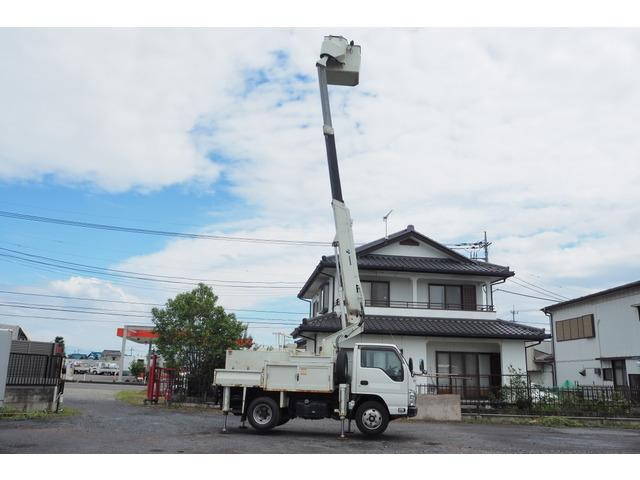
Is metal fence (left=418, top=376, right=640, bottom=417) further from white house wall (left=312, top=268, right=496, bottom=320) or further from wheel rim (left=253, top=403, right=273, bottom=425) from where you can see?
wheel rim (left=253, top=403, right=273, bottom=425)

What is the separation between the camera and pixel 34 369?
54.9 ft

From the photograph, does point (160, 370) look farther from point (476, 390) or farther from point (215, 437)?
point (476, 390)

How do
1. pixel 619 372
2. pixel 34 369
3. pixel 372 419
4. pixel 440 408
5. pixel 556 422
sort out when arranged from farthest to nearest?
pixel 619 372, pixel 556 422, pixel 440 408, pixel 34 369, pixel 372 419

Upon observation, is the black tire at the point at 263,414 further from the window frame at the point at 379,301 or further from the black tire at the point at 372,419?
the window frame at the point at 379,301

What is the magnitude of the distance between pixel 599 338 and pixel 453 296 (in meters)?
8.15

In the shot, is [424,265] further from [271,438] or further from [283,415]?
[271,438]

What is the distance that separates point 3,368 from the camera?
912 cm

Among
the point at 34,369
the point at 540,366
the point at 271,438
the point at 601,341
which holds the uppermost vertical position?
the point at 601,341

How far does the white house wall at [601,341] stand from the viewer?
2541cm

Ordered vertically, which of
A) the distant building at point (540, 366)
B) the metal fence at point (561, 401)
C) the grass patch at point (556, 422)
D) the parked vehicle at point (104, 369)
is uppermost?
the distant building at point (540, 366)

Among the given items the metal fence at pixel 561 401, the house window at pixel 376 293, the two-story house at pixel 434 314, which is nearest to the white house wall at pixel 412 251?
the two-story house at pixel 434 314

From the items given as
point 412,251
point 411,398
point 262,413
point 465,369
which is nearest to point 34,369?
point 262,413

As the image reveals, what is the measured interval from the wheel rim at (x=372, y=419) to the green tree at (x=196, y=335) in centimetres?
1067

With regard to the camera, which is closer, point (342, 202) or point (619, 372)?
point (342, 202)
